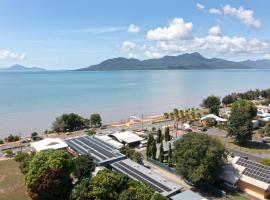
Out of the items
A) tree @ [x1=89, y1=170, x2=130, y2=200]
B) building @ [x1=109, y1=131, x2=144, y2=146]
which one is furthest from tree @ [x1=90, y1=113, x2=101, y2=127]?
tree @ [x1=89, y1=170, x2=130, y2=200]

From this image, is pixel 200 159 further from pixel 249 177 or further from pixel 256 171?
pixel 256 171

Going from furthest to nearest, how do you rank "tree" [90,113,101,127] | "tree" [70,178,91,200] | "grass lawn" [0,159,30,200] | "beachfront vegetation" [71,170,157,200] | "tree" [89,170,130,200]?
1. "tree" [90,113,101,127]
2. "grass lawn" [0,159,30,200]
3. "tree" [70,178,91,200]
4. "tree" [89,170,130,200]
5. "beachfront vegetation" [71,170,157,200]

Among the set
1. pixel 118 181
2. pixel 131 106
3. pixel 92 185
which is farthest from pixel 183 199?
pixel 131 106

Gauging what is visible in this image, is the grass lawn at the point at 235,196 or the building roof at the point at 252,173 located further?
the building roof at the point at 252,173

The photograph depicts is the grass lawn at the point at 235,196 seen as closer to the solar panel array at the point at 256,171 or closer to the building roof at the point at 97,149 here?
the solar panel array at the point at 256,171

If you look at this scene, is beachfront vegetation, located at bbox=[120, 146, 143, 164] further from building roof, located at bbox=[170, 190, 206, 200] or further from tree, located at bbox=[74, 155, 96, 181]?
building roof, located at bbox=[170, 190, 206, 200]

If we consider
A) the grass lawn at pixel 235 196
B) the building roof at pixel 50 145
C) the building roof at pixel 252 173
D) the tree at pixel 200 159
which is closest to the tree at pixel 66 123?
the building roof at pixel 50 145

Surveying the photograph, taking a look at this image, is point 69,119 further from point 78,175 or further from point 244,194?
point 244,194
